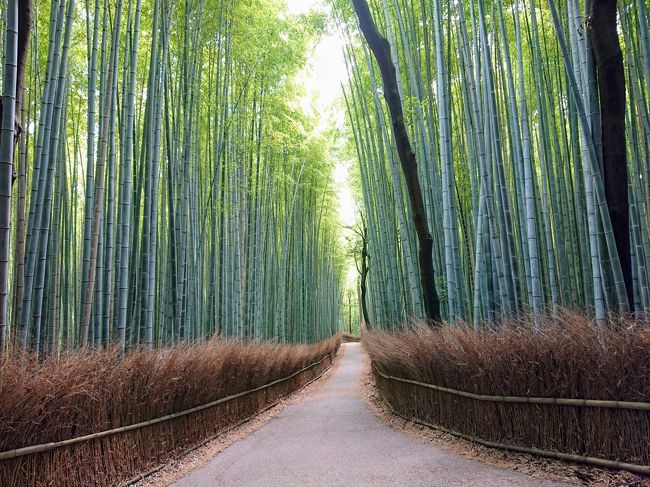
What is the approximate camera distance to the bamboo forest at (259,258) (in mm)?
2689

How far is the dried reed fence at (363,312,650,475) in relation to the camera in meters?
2.38

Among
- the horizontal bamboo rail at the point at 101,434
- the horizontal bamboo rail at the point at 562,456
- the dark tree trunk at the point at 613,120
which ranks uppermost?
the dark tree trunk at the point at 613,120

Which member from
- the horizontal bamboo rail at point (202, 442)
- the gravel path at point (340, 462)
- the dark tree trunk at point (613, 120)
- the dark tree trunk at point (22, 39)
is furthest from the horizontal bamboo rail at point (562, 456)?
the dark tree trunk at point (22, 39)

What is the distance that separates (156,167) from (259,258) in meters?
4.53

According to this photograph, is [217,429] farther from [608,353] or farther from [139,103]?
[139,103]

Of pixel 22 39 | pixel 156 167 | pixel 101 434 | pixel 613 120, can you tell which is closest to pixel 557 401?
pixel 613 120

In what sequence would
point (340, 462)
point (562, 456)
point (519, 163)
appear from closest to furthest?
1. point (562, 456)
2. point (340, 462)
3. point (519, 163)

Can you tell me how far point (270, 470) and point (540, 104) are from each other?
172 inches

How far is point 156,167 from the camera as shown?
15.9 feet

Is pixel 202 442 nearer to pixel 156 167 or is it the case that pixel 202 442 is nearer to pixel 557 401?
pixel 156 167

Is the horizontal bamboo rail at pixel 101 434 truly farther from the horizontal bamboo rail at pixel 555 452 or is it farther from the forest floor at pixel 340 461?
the horizontal bamboo rail at pixel 555 452

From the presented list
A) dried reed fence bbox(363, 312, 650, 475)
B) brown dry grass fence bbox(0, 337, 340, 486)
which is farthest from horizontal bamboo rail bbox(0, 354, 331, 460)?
dried reed fence bbox(363, 312, 650, 475)

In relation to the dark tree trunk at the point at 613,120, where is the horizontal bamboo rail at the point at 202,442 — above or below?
below

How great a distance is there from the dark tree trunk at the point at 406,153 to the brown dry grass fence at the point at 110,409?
219cm
